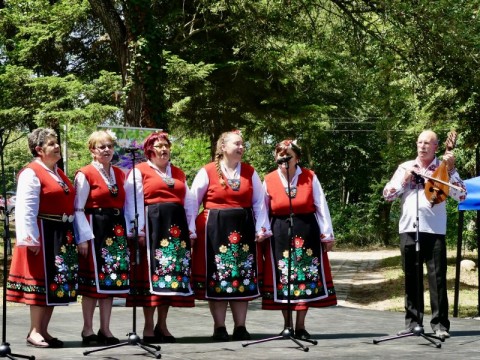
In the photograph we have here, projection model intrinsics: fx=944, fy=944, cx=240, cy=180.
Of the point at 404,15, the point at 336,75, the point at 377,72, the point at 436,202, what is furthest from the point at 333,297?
the point at 336,75

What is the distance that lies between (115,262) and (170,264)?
0.47 metres

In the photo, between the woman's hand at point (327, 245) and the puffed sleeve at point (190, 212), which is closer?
the puffed sleeve at point (190, 212)

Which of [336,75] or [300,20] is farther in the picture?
[336,75]

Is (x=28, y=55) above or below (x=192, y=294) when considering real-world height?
above

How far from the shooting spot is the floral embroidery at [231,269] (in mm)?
8219

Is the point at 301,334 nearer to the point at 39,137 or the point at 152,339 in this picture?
the point at 152,339

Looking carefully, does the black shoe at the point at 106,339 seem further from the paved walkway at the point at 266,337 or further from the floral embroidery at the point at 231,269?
the floral embroidery at the point at 231,269

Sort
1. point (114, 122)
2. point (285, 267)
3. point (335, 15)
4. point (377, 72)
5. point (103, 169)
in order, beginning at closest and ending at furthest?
point (103, 169) < point (285, 267) < point (335, 15) < point (377, 72) < point (114, 122)

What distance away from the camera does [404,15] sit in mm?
12773

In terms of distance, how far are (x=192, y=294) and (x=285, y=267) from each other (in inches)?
34.7

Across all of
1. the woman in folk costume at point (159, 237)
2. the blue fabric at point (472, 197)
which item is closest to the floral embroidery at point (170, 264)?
the woman in folk costume at point (159, 237)

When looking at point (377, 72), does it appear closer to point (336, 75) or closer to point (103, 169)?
point (336, 75)

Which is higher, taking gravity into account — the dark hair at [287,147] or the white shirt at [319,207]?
the dark hair at [287,147]

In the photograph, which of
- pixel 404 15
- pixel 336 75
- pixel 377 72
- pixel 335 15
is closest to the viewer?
pixel 404 15
